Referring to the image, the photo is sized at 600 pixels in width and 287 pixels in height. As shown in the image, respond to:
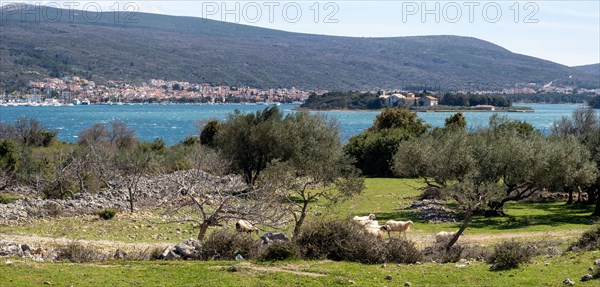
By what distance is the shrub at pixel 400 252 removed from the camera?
59.4 feet

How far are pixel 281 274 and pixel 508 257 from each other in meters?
5.71

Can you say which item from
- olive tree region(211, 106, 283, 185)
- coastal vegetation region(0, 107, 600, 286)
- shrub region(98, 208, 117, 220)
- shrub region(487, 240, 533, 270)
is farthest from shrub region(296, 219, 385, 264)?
olive tree region(211, 106, 283, 185)

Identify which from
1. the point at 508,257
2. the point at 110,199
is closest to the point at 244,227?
the point at 508,257

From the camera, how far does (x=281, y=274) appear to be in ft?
51.4

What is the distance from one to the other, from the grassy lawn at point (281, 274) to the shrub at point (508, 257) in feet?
0.81

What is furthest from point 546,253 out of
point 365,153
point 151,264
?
point 365,153

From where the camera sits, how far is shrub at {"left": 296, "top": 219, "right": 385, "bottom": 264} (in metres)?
17.9

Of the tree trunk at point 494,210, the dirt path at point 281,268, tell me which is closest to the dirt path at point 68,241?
the dirt path at point 281,268

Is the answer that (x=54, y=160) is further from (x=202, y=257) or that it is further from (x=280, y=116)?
(x=202, y=257)

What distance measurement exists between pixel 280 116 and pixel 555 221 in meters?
21.0

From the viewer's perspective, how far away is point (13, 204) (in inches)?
1316

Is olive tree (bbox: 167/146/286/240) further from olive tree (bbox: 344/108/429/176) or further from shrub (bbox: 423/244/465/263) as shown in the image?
olive tree (bbox: 344/108/429/176)

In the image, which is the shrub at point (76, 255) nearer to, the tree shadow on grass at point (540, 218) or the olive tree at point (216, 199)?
the olive tree at point (216, 199)

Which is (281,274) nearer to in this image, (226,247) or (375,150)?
(226,247)
